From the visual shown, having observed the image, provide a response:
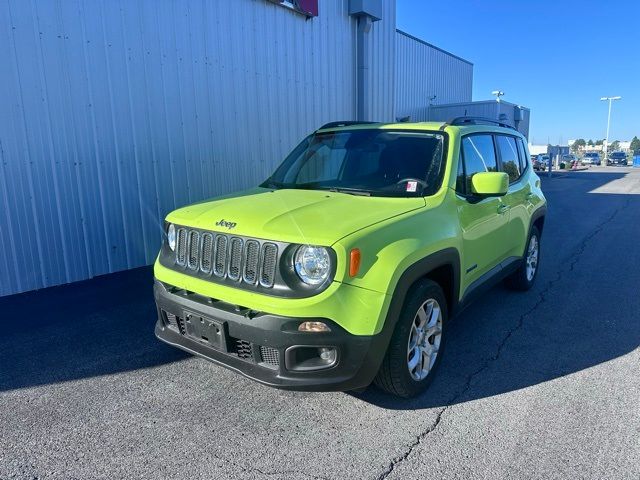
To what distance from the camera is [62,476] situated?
2490mm

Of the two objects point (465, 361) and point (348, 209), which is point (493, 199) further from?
point (348, 209)

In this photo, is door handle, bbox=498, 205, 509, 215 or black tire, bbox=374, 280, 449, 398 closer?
black tire, bbox=374, 280, 449, 398

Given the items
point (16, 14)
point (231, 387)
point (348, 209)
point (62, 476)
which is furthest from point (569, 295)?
point (16, 14)

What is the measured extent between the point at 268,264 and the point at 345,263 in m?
0.48

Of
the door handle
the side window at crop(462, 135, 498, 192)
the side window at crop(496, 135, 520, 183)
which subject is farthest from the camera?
the side window at crop(496, 135, 520, 183)

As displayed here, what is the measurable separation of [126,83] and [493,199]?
4.84 metres

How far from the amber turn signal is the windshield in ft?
3.34

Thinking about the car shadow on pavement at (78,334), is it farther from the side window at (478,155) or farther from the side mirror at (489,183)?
the side window at (478,155)

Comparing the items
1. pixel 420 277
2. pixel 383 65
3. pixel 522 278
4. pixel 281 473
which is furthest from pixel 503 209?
pixel 383 65

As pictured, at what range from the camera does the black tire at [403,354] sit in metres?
2.95

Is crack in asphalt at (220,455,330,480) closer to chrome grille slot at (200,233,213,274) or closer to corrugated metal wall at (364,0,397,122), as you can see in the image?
chrome grille slot at (200,233,213,274)

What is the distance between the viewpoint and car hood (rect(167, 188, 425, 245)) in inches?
107

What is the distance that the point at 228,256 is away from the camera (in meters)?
2.95

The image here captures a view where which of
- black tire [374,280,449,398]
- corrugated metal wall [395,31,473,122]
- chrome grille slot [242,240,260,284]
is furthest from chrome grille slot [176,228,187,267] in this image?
corrugated metal wall [395,31,473,122]
